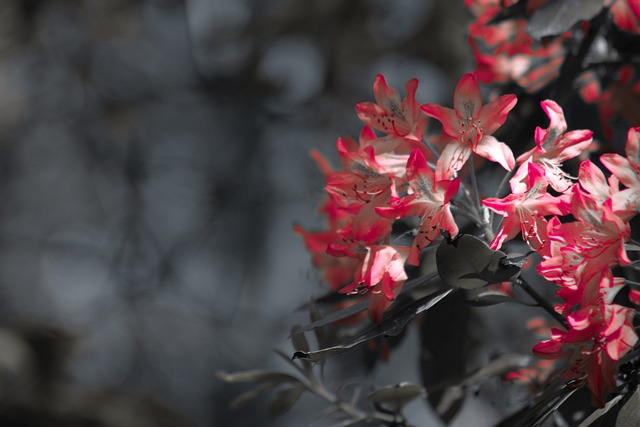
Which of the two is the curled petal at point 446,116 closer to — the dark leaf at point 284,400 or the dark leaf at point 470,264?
the dark leaf at point 470,264

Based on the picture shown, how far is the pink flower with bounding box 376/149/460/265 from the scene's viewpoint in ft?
2.10

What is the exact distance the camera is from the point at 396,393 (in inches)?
Result: 32.7

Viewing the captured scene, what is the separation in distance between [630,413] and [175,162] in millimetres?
3331

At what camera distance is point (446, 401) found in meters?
0.95

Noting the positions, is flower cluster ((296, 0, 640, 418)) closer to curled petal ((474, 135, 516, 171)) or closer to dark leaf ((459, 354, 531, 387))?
curled petal ((474, 135, 516, 171))

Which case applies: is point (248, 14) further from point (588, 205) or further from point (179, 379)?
point (588, 205)

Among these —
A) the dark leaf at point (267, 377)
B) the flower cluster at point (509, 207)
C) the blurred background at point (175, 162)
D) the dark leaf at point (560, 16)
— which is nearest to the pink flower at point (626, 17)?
the dark leaf at point (560, 16)

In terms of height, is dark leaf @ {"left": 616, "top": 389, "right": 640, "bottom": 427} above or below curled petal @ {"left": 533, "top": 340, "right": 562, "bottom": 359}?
below

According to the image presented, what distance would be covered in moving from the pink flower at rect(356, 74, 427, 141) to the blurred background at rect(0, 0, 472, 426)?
2019 millimetres

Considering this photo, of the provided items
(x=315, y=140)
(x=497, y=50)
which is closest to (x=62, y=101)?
(x=315, y=140)

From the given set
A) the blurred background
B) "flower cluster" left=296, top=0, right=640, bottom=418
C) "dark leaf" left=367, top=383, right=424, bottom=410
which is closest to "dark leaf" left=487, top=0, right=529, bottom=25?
"flower cluster" left=296, top=0, right=640, bottom=418

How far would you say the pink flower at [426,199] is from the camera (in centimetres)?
64

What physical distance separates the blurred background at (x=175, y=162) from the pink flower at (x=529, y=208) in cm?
211

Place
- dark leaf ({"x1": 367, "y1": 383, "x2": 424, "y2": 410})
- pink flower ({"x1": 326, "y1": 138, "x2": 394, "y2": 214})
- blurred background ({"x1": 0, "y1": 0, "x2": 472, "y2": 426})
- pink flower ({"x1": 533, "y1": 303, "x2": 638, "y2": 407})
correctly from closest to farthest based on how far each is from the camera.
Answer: pink flower ({"x1": 533, "y1": 303, "x2": 638, "y2": 407}) → pink flower ({"x1": 326, "y1": 138, "x2": 394, "y2": 214}) → dark leaf ({"x1": 367, "y1": 383, "x2": 424, "y2": 410}) → blurred background ({"x1": 0, "y1": 0, "x2": 472, "y2": 426})
